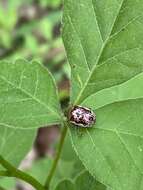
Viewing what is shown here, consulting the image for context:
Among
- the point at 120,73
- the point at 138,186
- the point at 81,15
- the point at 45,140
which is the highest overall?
the point at 81,15

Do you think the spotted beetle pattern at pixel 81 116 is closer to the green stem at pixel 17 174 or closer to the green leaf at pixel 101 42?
the green leaf at pixel 101 42

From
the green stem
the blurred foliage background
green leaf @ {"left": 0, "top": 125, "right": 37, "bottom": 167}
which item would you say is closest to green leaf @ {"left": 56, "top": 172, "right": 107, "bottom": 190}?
the green stem

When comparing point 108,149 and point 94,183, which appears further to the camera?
point 94,183

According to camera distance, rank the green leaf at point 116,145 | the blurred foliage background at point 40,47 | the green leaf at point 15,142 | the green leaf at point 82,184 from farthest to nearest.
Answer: the blurred foliage background at point 40,47 < the green leaf at point 15,142 < the green leaf at point 82,184 < the green leaf at point 116,145

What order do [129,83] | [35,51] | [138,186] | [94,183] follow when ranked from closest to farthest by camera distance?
[138,186] < [94,183] < [129,83] < [35,51]

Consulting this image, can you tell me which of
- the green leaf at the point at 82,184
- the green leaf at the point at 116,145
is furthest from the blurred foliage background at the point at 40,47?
the green leaf at the point at 116,145

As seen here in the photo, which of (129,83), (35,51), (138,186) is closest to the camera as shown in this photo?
(138,186)

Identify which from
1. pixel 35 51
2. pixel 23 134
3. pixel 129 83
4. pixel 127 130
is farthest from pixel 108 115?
pixel 35 51

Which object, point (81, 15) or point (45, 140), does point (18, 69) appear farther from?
point (45, 140)
